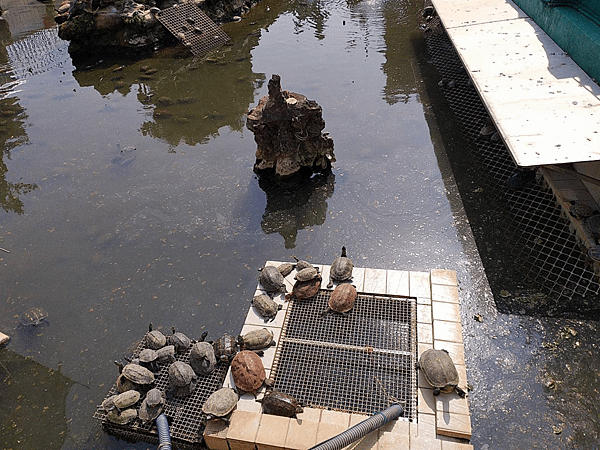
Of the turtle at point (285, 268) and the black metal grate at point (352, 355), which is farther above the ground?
the turtle at point (285, 268)

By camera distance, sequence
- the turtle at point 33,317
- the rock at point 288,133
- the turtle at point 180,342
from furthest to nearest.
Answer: the rock at point 288,133
the turtle at point 33,317
the turtle at point 180,342

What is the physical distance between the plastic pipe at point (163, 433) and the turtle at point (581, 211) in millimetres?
7802

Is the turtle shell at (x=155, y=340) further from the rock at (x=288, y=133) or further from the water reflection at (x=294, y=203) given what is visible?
the rock at (x=288, y=133)

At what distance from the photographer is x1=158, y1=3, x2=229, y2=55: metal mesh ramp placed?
60.5ft

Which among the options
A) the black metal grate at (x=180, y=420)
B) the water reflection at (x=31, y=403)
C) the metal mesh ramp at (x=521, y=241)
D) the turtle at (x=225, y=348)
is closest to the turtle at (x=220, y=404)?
the black metal grate at (x=180, y=420)

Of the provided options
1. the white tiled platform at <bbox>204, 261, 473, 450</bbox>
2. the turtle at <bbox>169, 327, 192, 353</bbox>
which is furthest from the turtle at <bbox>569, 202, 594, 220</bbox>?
the turtle at <bbox>169, 327, 192, 353</bbox>

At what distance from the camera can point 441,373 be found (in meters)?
5.89

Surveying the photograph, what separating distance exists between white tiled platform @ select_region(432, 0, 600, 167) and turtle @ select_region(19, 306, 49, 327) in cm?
837

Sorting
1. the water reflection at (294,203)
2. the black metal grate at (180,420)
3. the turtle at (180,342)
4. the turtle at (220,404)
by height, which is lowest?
the water reflection at (294,203)

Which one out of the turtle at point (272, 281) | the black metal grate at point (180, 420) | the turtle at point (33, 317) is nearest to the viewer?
the black metal grate at point (180, 420)

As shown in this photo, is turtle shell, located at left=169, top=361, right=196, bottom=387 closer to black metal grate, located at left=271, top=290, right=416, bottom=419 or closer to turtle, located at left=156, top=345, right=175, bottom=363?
turtle, located at left=156, top=345, right=175, bottom=363

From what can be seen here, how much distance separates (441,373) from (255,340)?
103 inches

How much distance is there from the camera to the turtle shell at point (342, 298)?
717cm

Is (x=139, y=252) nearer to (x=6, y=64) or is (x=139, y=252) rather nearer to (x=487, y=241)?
(x=487, y=241)
